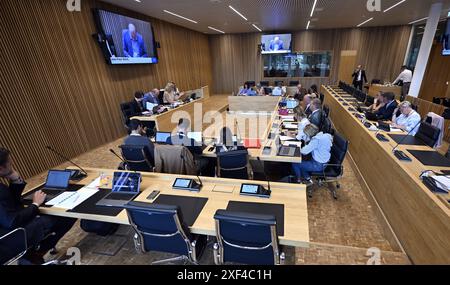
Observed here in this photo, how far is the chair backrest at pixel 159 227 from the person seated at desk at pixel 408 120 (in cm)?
373

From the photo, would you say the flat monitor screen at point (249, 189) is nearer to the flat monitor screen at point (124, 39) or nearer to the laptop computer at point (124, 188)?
the laptop computer at point (124, 188)

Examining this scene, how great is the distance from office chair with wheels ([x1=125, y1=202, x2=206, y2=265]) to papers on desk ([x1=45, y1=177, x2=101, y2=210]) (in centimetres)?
75

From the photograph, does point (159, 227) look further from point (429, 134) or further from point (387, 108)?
point (387, 108)

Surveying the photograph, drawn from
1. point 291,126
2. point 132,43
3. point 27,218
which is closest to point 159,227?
point 27,218

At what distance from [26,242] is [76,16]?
5.21 meters

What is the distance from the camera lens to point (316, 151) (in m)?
3.02

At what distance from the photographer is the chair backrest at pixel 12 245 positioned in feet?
5.36

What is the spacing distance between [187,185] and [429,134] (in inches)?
128

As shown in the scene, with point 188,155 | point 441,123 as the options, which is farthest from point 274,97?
point 188,155

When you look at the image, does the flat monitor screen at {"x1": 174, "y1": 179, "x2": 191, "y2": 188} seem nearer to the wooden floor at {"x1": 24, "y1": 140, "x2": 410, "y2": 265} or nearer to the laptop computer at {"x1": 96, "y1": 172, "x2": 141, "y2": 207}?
the laptop computer at {"x1": 96, "y1": 172, "x2": 141, "y2": 207}

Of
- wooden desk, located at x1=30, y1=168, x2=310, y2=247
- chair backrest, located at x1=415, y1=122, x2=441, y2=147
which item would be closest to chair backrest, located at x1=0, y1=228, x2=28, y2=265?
wooden desk, located at x1=30, y1=168, x2=310, y2=247

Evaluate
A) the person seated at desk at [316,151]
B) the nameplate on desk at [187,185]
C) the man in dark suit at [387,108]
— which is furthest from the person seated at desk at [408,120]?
the nameplate on desk at [187,185]

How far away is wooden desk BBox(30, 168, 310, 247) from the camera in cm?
159
